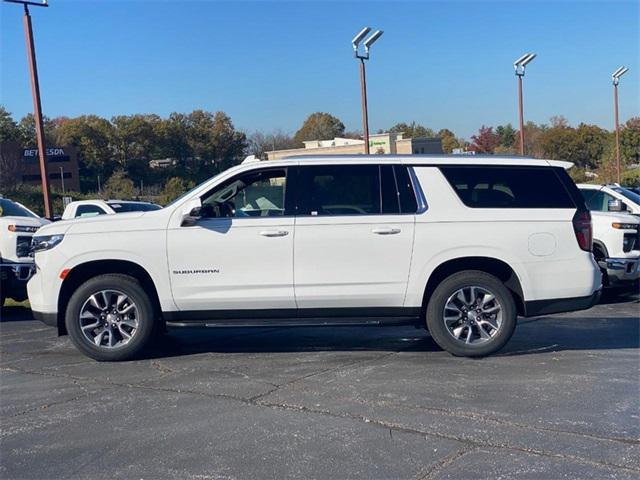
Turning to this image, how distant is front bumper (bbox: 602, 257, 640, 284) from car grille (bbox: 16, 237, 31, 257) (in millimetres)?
8787

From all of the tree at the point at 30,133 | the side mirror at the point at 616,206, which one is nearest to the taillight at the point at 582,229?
the side mirror at the point at 616,206

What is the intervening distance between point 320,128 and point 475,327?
260 ft

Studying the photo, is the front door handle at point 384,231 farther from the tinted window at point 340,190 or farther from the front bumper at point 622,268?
the front bumper at point 622,268

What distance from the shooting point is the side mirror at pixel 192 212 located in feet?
22.0

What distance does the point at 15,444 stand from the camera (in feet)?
15.6

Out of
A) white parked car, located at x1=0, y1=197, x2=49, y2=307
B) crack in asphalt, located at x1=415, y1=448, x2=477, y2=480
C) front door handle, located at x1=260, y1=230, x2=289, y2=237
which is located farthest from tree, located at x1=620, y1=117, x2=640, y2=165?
crack in asphalt, located at x1=415, y1=448, x2=477, y2=480

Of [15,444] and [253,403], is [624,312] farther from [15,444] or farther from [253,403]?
[15,444]

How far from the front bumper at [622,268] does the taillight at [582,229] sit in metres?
4.32

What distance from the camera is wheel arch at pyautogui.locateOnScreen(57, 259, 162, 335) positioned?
6906 millimetres

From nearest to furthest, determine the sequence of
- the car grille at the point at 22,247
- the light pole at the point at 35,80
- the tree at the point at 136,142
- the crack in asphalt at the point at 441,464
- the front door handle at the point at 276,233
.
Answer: the crack in asphalt at the point at 441,464 < the front door handle at the point at 276,233 < the car grille at the point at 22,247 < the light pole at the point at 35,80 < the tree at the point at 136,142

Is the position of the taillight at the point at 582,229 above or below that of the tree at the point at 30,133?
below

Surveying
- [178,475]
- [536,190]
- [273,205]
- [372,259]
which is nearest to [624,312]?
[536,190]

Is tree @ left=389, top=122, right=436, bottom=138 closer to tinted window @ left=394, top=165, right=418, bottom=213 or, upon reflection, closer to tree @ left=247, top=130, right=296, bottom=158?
tree @ left=247, top=130, right=296, bottom=158

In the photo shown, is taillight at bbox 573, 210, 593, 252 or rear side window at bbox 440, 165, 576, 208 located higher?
rear side window at bbox 440, 165, 576, 208
